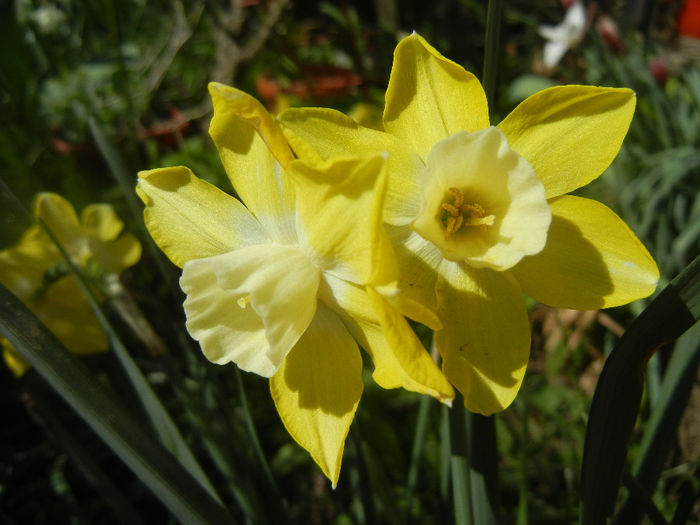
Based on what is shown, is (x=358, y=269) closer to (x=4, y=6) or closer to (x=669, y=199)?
(x=669, y=199)

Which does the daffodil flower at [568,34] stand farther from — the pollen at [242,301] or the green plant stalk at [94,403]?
the green plant stalk at [94,403]

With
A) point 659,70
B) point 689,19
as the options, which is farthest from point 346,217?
point 689,19

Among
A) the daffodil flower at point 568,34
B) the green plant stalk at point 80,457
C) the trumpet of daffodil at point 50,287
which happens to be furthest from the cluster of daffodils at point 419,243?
the daffodil flower at point 568,34

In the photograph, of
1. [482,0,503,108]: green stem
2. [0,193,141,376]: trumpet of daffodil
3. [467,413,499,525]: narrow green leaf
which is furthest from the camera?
[0,193,141,376]: trumpet of daffodil

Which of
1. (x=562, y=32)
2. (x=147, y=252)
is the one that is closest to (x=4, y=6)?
(x=147, y=252)

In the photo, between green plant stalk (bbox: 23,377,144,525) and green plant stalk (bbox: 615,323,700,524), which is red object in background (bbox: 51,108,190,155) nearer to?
green plant stalk (bbox: 23,377,144,525)

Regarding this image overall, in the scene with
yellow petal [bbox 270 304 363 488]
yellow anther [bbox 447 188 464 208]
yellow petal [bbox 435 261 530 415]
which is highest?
yellow anther [bbox 447 188 464 208]

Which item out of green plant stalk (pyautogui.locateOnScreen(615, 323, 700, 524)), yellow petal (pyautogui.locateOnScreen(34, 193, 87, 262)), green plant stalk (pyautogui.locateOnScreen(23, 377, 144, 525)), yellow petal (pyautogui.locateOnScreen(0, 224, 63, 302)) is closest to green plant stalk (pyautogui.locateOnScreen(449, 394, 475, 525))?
green plant stalk (pyautogui.locateOnScreen(615, 323, 700, 524))
